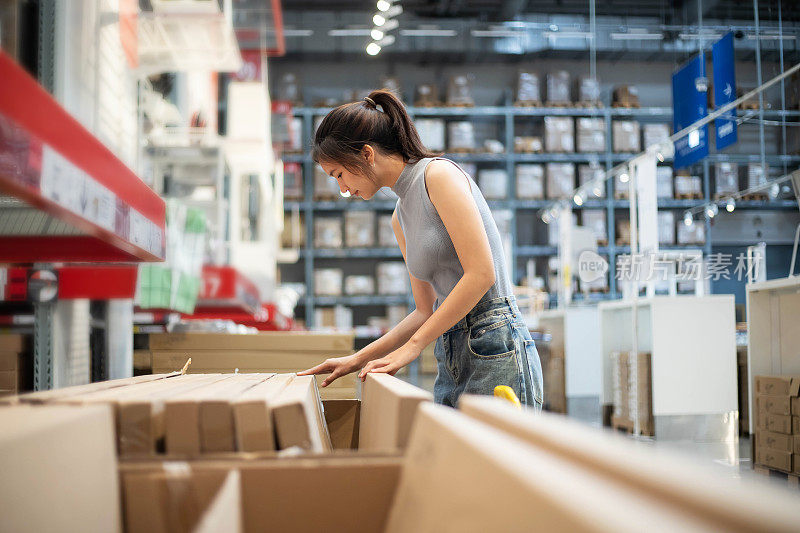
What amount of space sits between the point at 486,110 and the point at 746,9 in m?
4.15

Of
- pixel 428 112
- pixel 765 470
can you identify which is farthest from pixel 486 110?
pixel 765 470

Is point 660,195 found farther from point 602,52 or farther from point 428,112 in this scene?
point 428,112

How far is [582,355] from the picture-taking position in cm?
849

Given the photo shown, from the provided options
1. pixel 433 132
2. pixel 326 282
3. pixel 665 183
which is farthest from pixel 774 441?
pixel 433 132

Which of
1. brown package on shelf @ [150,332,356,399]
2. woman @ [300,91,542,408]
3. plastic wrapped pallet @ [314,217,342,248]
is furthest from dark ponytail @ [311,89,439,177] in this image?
plastic wrapped pallet @ [314,217,342,248]

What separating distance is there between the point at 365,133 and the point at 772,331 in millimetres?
4522

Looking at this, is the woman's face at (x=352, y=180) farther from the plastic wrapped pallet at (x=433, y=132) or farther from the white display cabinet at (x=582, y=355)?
the plastic wrapped pallet at (x=433, y=132)

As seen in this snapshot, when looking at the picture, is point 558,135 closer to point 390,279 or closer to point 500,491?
point 390,279

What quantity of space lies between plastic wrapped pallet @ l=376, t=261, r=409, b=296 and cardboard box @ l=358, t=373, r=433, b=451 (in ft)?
33.6

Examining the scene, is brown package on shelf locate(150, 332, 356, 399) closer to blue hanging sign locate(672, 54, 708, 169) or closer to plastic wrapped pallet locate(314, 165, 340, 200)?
blue hanging sign locate(672, 54, 708, 169)

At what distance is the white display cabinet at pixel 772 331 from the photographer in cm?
524

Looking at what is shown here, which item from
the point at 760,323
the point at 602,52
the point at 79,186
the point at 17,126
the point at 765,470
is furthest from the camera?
the point at 602,52

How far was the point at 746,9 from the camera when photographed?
11.7 meters

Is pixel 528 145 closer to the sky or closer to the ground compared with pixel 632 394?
closer to the sky
